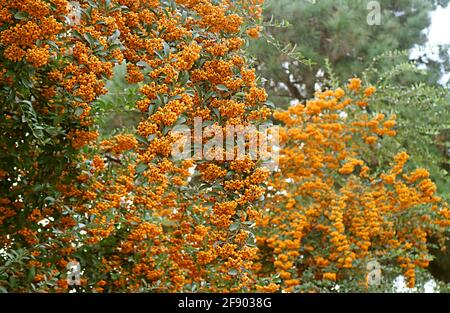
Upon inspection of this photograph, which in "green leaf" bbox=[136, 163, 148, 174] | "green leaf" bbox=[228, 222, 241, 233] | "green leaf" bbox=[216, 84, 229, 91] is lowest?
"green leaf" bbox=[228, 222, 241, 233]

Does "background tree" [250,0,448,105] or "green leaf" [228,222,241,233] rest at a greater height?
"background tree" [250,0,448,105]

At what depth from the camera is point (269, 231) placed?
162 inches

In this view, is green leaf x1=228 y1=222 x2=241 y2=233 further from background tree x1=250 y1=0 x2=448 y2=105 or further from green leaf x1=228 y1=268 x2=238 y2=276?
background tree x1=250 y1=0 x2=448 y2=105

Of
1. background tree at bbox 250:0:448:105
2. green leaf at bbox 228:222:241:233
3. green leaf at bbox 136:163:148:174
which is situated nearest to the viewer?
green leaf at bbox 136:163:148:174

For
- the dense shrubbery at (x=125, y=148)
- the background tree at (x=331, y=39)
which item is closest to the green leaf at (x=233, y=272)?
the dense shrubbery at (x=125, y=148)

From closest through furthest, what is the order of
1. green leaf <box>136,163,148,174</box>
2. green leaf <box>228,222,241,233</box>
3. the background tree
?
green leaf <box>136,163,148,174</box>, green leaf <box>228,222,241,233</box>, the background tree

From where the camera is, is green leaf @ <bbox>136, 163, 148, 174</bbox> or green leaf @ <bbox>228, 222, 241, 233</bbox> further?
green leaf @ <bbox>228, 222, 241, 233</bbox>

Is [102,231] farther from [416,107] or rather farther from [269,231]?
[416,107]

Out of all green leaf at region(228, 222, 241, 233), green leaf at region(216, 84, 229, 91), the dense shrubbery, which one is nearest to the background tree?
the dense shrubbery

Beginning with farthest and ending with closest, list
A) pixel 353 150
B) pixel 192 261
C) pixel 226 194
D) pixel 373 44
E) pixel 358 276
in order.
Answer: pixel 373 44 < pixel 353 150 < pixel 358 276 < pixel 192 261 < pixel 226 194

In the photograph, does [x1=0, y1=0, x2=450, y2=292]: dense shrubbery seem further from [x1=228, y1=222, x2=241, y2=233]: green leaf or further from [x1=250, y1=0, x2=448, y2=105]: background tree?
[x1=250, y1=0, x2=448, y2=105]: background tree
